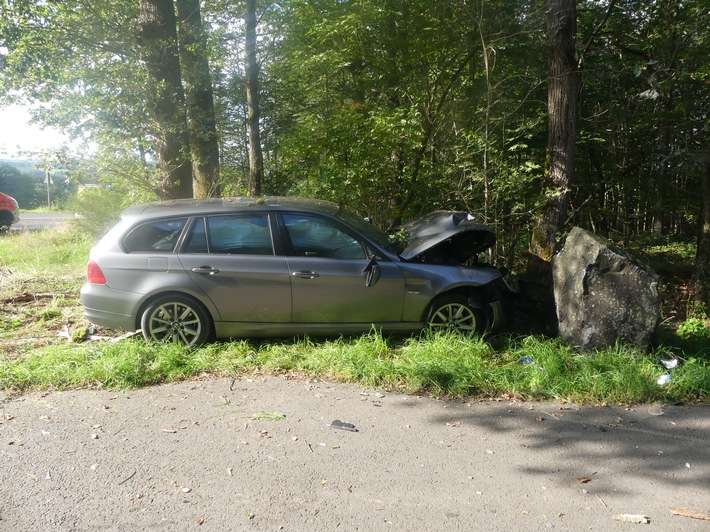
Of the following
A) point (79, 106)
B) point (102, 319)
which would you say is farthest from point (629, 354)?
point (79, 106)

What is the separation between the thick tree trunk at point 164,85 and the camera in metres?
8.97

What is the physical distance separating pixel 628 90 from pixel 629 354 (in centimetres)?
644

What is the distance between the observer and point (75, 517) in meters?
3.11

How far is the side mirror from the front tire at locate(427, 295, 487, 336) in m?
0.71

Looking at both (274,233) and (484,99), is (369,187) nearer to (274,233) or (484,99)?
(484,99)

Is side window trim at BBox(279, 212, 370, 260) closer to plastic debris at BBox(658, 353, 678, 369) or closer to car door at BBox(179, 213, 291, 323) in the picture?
car door at BBox(179, 213, 291, 323)

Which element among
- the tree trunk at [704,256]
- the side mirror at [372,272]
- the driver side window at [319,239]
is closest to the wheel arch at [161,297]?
the driver side window at [319,239]

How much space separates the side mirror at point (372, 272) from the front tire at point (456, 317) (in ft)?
2.32

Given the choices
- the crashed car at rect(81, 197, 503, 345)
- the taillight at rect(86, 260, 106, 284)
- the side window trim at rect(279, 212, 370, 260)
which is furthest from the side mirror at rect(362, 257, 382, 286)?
the taillight at rect(86, 260, 106, 284)

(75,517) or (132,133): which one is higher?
(132,133)

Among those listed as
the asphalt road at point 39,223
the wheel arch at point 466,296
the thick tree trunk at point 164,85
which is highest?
the thick tree trunk at point 164,85

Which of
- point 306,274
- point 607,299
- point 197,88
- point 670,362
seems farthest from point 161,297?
point 197,88

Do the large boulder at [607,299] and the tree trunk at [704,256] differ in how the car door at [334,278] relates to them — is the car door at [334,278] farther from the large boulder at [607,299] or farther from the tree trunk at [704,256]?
the tree trunk at [704,256]

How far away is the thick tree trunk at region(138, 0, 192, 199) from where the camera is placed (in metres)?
8.97
